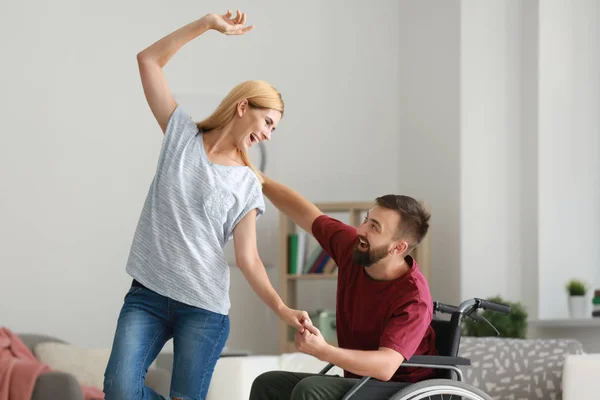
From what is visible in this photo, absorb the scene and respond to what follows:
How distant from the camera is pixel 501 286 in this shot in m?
5.11

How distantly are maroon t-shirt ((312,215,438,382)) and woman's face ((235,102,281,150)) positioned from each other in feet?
1.70

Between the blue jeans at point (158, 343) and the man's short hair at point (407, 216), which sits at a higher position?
the man's short hair at point (407, 216)

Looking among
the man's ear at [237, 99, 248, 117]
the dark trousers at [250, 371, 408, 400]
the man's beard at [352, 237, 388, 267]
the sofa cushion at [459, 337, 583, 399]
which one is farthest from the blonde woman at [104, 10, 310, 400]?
the sofa cushion at [459, 337, 583, 399]

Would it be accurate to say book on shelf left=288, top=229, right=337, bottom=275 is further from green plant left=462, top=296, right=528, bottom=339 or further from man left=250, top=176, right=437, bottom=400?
man left=250, top=176, right=437, bottom=400

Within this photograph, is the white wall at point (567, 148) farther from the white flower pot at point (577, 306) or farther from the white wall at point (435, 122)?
the white wall at point (435, 122)

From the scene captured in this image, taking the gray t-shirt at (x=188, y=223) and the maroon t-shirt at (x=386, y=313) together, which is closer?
the gray t-shirt at (x=188, y=223)

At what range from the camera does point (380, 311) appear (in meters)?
2.59

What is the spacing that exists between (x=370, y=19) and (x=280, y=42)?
58cm

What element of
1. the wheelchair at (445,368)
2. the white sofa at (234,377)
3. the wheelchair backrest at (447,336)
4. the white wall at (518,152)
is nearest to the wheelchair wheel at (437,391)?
the wheelchair at (445,368)

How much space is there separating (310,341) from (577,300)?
2823mm

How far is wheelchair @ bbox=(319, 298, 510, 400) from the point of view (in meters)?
2.43

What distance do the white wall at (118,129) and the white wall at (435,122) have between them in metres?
0.16

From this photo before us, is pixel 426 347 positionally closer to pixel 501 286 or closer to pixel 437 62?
pixel 501 286

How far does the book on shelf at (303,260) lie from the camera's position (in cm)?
527
